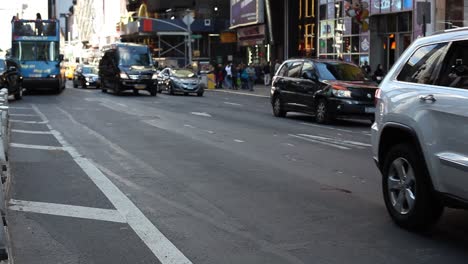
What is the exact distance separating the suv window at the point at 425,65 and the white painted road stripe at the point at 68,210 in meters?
3.33

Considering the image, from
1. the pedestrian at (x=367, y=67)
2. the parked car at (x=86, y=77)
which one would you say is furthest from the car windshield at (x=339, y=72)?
the parked car at (x=86, y=77)

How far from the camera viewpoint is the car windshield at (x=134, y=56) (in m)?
32.6

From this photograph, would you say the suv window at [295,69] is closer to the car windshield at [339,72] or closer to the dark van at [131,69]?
the car windshield at [339,72]

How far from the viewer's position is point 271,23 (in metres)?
48.8

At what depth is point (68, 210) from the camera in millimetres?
7289

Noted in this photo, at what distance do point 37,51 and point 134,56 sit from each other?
15.7 ft

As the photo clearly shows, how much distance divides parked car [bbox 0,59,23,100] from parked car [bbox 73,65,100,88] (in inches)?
596

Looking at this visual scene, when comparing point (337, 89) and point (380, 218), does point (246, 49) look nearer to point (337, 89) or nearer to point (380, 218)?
point (337, 89)

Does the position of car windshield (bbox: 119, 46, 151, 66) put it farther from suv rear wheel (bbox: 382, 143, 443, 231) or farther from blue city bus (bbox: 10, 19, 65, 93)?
suv rear wheel (bbox: 382, 143, 443, 231)

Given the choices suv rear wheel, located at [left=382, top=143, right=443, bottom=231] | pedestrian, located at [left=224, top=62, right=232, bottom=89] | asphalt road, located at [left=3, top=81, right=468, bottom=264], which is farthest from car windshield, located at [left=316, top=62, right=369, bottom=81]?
pedestrian, located at [left=224, top=62, right=232, bottom=89]

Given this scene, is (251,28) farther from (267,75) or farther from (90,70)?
(90,70)

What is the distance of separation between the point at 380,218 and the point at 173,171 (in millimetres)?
3872

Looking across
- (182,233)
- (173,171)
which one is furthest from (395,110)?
(173,171)

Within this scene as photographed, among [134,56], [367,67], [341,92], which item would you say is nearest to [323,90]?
[341,92]
